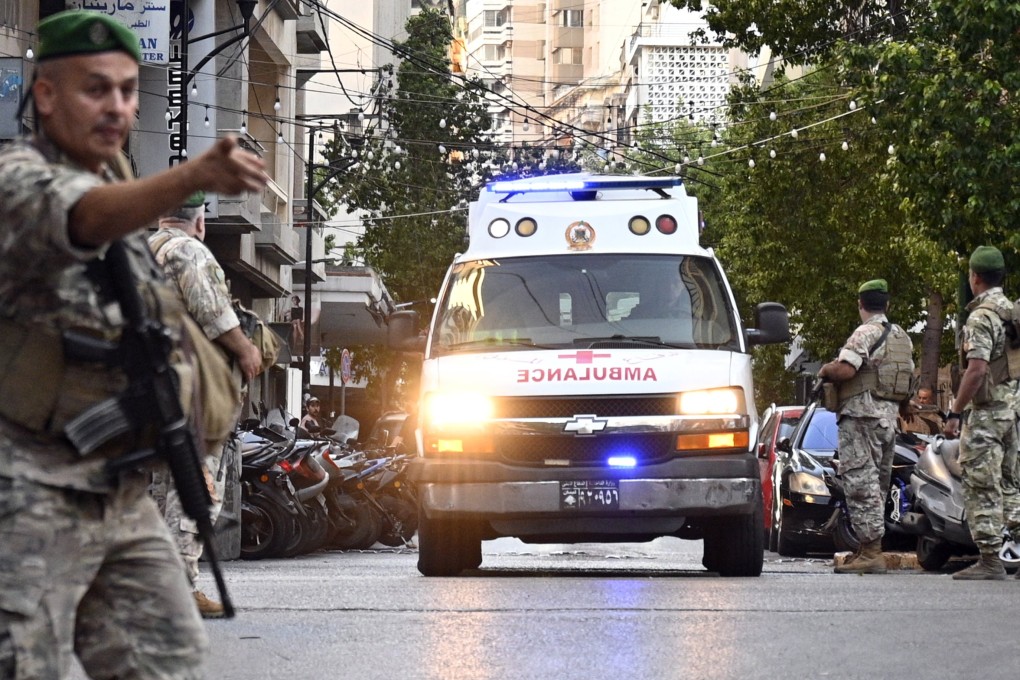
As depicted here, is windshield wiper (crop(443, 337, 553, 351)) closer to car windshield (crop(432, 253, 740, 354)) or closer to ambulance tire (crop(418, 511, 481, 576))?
car windshield (crop(432, 253, 740, 354))

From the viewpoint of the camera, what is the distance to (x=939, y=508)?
14.0 metres

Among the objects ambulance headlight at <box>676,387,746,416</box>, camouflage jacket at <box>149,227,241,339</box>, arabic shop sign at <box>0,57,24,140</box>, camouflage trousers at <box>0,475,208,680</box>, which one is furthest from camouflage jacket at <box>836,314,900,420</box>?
arabic shop sign at <box>0,57,24,140</box>

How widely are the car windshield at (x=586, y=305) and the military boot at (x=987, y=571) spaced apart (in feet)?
6.57

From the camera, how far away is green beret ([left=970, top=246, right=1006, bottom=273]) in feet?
38.7

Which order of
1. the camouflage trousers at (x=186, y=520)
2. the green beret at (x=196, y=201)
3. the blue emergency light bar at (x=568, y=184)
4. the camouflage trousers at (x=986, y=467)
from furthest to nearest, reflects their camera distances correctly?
the blue emergency light bar at (x=568, y=184) < the camouflage trousers at (x=986, y=467) < the camouflage trousers at (x=186, y=520) < the green beret at (x=196, y=201)

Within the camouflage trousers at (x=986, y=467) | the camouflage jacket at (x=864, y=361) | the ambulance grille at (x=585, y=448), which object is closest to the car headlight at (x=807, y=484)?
the camouflage jacket at (x=864, y=361)

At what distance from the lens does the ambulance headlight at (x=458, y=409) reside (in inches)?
453

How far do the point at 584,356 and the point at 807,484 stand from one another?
603cm

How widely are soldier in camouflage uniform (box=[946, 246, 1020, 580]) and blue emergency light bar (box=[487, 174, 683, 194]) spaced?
7.16ft

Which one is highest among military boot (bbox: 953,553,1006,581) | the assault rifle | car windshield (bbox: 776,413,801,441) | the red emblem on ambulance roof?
the red emblem on ambulance roof

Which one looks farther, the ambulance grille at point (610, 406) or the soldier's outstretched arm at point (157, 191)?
the ambulance grille at point (610, 406)

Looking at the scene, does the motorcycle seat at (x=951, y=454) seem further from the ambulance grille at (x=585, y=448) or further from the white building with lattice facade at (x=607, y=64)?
the white building with lattice facade at (x=607, y=64)

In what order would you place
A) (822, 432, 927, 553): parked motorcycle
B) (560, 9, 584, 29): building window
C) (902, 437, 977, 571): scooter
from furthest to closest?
(560, 9, 584, 29): building window → (822, 432, 927, 553): parked motorcycle → (902, 437, 977, 571): scooter

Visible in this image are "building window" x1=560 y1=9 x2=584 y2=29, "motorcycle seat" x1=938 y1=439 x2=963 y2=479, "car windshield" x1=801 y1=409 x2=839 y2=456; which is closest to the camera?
"motorcycle seat" x1=938 y1=439 x2=963 y2=479
